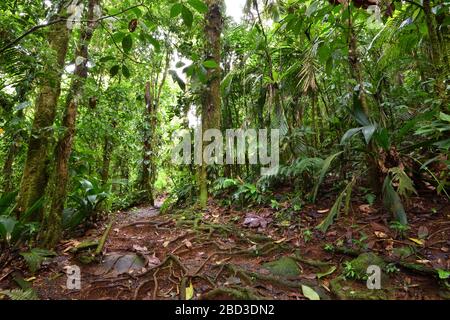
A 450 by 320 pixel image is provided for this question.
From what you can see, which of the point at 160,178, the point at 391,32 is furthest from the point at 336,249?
the point at 160,178

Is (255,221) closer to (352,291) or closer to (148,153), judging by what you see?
(352,291)

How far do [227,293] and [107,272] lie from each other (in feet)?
4.33

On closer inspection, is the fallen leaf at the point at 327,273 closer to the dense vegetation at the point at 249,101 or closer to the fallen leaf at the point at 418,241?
the dense vegetation at the point at 249,101

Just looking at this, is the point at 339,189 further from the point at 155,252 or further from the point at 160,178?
the point at 160,178

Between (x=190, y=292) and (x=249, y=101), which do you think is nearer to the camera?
(x=190, y=292)

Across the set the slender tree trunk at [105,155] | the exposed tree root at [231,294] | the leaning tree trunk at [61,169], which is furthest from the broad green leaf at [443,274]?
the slender tree trunk at [105,155]

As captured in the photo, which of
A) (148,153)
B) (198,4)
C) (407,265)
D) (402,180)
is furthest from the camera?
(148,153)

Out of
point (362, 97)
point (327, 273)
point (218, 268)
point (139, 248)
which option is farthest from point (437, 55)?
point (139, 248)

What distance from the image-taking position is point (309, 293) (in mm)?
2393

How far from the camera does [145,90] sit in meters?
7.45

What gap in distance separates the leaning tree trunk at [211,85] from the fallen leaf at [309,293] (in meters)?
2.73

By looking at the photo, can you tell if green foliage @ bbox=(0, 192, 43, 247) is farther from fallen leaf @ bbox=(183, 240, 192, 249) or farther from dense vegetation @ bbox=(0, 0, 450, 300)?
fallen leaf @ bbox=(183, 240, 192, 249)

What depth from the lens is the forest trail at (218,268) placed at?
8.00 ft

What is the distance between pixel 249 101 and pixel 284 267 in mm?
3706
